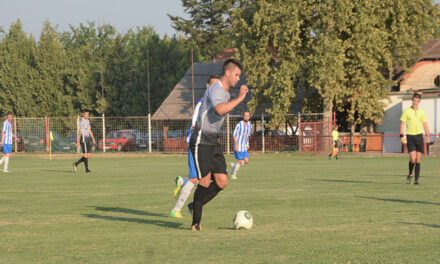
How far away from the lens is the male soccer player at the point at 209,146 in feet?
27.3

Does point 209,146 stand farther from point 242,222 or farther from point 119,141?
point 119,141

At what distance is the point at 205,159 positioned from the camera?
28.0 ft

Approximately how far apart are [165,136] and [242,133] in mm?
22894

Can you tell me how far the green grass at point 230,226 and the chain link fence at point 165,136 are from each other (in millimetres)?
22499

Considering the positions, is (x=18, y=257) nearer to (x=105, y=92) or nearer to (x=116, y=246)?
(x=116, y=246)

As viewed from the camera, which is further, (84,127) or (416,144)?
(84,127)

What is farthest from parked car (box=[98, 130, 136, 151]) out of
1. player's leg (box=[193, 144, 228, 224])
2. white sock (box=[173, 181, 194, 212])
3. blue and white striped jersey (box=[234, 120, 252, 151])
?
player's leg (box=[193, 144, 228, 224])

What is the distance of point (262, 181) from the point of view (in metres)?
17.8

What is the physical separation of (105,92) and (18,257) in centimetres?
4795

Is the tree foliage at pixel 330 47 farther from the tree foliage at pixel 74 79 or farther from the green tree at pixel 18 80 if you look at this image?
the green tree at pixel 18 80

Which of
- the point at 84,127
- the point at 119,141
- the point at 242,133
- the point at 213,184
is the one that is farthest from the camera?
the point at 119,141

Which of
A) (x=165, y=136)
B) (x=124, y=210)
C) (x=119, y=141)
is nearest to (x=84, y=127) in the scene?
(x=124, y=210)

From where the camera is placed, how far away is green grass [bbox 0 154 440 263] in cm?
664

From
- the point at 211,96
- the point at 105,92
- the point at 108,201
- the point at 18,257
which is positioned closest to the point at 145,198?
the point at 108,201
